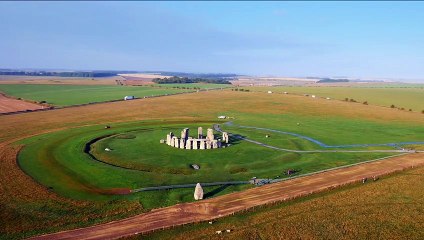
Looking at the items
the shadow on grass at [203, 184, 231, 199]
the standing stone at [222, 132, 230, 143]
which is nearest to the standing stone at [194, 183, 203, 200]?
the shadow on grass at [203, 184, 231, 199]

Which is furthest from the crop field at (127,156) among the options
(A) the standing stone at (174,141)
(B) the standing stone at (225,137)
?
(B) the standing stone at (225,137)

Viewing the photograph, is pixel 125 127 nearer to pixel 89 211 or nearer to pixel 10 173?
pixel 10 173

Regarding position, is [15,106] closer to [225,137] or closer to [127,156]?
[127,156]

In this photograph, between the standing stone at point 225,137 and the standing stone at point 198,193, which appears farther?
the standing stone at point 225,137

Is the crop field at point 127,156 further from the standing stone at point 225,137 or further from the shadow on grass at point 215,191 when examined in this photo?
the standing stone at point 225,137

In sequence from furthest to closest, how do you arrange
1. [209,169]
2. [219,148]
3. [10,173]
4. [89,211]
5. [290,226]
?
[219,148] < [209,169] < [10,173] < [89,211] < [290,226]

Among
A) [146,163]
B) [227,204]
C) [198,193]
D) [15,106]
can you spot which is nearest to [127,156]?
[146,163]

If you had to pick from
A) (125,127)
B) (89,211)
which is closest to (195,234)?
(89,211)
